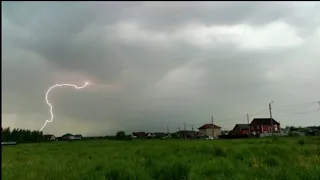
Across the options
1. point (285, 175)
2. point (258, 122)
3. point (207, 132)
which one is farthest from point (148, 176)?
point (207, 132)

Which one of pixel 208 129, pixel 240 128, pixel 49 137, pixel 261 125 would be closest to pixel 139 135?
pixel 208 129

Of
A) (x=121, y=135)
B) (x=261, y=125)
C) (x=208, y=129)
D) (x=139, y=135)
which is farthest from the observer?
(x=208, y=129)

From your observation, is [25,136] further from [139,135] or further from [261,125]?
[261,125]

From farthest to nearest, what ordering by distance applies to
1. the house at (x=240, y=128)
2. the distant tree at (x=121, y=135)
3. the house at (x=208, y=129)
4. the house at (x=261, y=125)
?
the house at (x=208, y=129), the house at (x=240, y=128), the house at (x=261, y=125), the distant tree at (x=121, y=135)

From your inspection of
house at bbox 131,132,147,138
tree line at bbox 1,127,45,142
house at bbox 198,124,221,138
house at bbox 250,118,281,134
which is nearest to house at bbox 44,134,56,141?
tree line at bbox 1,127,45,142

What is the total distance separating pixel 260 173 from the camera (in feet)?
33.4

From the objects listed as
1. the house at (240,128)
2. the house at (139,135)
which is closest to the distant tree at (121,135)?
the house at (139,135)

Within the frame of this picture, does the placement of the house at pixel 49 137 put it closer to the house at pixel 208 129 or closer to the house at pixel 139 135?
the house at pixel 139 135

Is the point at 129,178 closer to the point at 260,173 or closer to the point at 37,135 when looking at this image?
the point at 260,173

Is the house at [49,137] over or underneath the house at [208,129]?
underneath

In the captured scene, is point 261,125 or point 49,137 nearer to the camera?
point 49,137

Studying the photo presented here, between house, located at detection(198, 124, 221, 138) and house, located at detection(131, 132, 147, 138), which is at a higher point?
house, located at detection(198, 124, 221, 138)

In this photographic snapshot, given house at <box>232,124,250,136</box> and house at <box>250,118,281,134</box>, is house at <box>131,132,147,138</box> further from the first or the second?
house at <box>250,118,281,134</box>

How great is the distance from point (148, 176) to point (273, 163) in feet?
19.8
